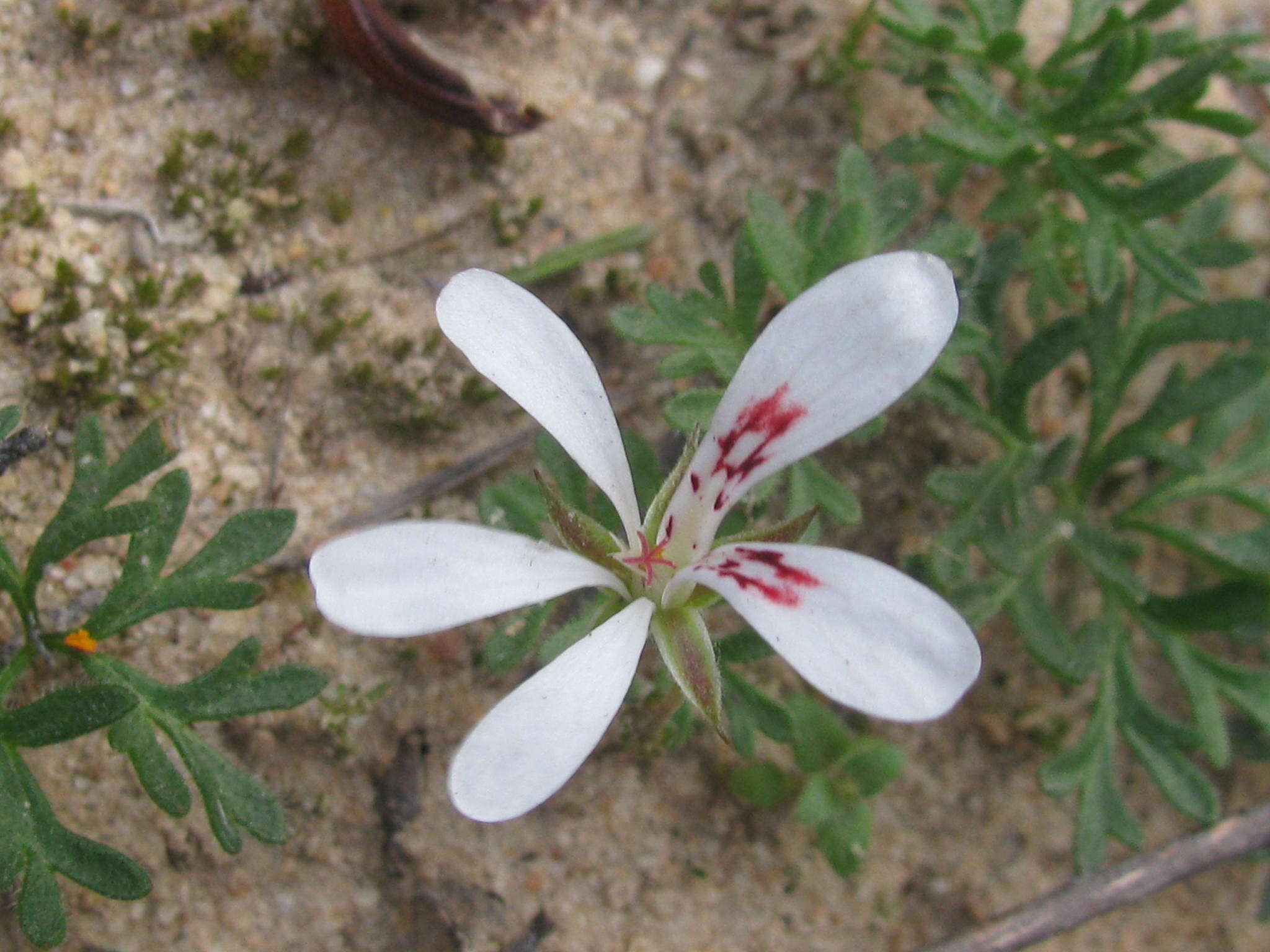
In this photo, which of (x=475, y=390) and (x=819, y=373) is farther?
(x=475, y=390)

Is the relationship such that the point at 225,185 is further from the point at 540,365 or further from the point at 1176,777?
the point at 1176,777

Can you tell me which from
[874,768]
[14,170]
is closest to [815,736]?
[874,768]

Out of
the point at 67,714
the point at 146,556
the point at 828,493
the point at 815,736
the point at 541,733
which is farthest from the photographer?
the point at 815,736

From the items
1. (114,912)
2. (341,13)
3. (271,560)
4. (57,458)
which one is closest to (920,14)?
(341,13)

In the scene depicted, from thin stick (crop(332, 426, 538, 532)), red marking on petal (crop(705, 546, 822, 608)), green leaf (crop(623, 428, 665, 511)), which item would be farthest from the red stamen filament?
thin stick (crop(332, 426, 538, 532))

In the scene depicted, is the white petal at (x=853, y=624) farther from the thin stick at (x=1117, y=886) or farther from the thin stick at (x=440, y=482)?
A: the thin stick at (x=1117, y=886)

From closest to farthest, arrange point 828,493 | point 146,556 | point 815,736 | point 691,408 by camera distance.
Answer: point 146,556 → point 691,408 → point 828,493 → point 815,736

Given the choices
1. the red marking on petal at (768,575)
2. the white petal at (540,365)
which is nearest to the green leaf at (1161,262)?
the red marking on petal at (768,575)
